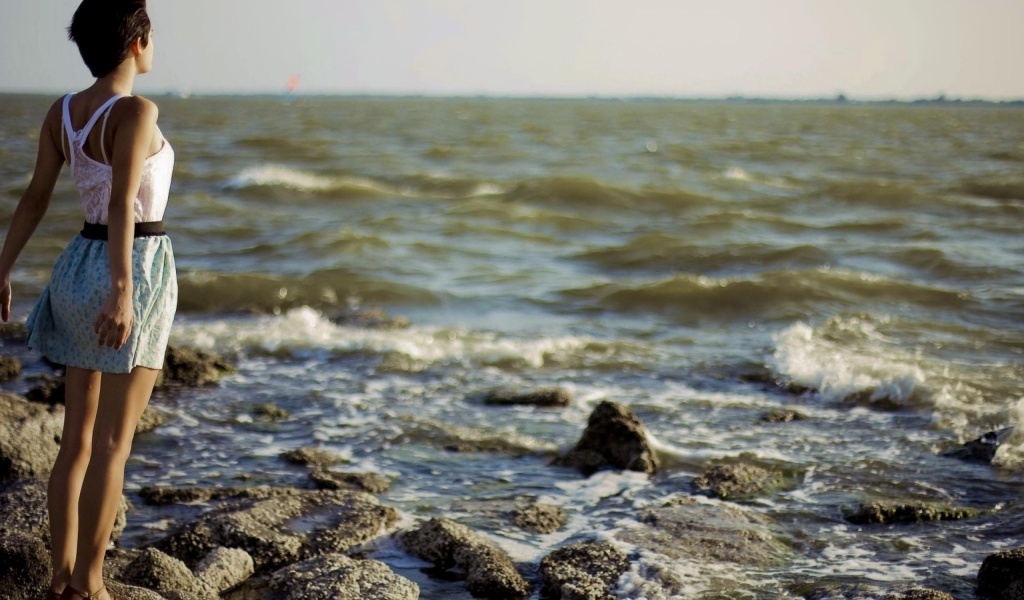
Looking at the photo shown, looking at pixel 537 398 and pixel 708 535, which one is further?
pixel 537 398

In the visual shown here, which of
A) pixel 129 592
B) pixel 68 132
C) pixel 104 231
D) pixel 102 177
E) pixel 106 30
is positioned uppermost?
pixel 106 30

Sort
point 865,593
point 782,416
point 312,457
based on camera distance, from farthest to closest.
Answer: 1. point 782,416
2. point 312,457
3. point 865,593

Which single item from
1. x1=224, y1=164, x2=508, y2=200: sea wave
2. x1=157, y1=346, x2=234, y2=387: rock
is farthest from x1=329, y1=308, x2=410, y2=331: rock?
x1=224, y1=164, x2=508, y2=200: sea wave

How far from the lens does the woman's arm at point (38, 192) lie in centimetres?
327

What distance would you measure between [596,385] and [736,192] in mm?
17110

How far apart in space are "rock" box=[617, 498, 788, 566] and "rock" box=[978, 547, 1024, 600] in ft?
3.02

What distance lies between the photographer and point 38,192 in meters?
3.34

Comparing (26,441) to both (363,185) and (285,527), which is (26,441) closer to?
(285,527)

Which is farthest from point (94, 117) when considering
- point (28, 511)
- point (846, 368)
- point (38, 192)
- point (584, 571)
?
point (846, 368)

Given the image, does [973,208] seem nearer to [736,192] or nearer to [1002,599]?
[736,192]

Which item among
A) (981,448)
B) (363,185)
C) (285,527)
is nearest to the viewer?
(285,527)

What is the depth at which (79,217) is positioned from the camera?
18672 mm

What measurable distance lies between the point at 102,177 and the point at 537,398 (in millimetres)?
5552

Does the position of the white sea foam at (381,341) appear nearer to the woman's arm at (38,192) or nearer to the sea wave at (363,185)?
the woman's arm at (38,192)
